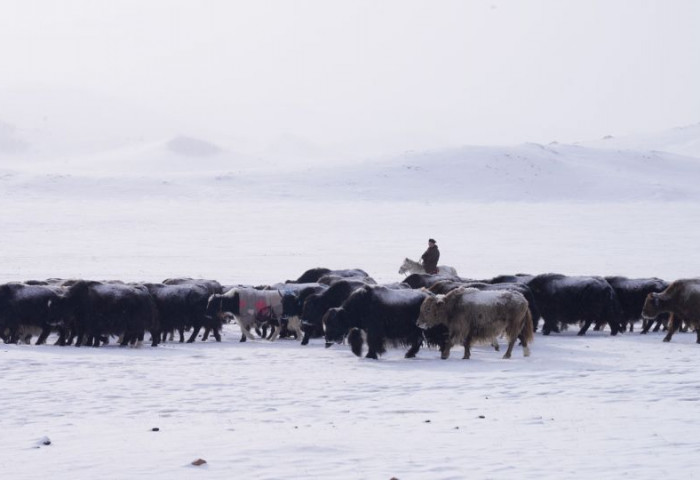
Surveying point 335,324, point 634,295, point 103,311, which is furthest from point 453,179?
point 335,324

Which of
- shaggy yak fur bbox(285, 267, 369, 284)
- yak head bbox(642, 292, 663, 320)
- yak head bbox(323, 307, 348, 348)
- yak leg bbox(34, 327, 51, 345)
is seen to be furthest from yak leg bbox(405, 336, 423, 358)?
shaggy yak fur bbox(285, 267, 369, 284)

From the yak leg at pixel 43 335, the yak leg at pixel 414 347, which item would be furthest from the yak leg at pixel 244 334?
the yak leg at pixel 414 347

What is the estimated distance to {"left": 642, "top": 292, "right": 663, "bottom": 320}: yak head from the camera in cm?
1797

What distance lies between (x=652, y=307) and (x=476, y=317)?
405cm

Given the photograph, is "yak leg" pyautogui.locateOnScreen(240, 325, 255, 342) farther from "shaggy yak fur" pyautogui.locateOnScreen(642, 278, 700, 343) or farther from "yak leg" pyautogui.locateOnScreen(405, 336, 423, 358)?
"shaggy yak fur" pyautogui.locateOnScreen(642, 278, 700, 343)

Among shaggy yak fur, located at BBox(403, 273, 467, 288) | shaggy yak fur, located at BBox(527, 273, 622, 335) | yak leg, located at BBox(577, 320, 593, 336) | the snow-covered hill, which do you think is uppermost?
the snow-covered hill

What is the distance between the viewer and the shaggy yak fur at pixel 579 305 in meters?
19.0

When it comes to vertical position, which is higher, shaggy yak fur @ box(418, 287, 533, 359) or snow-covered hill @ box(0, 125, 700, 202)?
snow-covered hill @ box(0, 125, 700, 202)

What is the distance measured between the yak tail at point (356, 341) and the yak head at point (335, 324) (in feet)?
0.63

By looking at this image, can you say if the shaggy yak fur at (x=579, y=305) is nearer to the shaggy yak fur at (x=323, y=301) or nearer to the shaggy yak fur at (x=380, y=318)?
the shaggy yak fur at (x=323, y=301)

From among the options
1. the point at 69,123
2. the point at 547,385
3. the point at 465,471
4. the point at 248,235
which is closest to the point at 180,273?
the point at 248,235

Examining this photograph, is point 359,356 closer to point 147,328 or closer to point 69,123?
point 147,328

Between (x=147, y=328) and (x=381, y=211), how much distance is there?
38596mm

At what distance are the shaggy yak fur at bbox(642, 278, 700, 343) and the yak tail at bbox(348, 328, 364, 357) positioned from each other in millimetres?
4734
